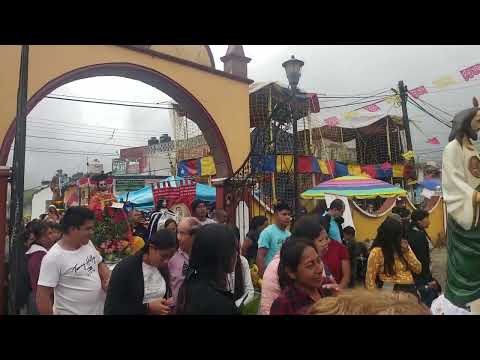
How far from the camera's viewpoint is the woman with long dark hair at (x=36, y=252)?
393 centimetres

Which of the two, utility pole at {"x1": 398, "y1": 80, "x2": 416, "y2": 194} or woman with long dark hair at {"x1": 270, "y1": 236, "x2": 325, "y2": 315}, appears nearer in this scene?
woman with long dark hair at {"x1": 270, "y1": 236, "x2": 325, "y2": 315}

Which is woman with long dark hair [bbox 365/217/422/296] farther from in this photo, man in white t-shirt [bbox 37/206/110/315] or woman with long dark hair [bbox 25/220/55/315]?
woman with long dark hair [bbox 25/220/55/315]

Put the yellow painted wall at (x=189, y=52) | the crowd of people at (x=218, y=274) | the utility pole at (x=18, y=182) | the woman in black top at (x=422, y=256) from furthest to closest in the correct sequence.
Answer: the yellow painted wall at (x=189, y=52) → the woman in black top at (x=422, y=256) → the utility pole at (x=18, y=182) → the crowd of people at (x=218, y=274)

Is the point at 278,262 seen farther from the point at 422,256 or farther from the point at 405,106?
the point at 405,106

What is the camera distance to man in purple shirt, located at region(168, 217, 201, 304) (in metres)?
3.27

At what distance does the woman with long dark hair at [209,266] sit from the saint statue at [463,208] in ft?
6.14

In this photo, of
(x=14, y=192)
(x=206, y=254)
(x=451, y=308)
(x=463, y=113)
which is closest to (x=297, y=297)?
(x=206, y=254)

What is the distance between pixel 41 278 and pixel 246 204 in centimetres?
572

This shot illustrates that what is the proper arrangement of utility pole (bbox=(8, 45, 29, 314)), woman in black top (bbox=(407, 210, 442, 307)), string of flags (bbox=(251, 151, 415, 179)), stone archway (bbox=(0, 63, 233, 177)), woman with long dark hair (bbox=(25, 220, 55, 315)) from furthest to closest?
string of flags (bbox=(251, 151, 415, 179)), stone archway (bbox=(0, 63, 233, 177)), woman with long dark hair (bbox=(25, 220, 55, 315)), woman in black top (bbox=(407, 210, 442, 307)), utility pole (bbox=(8, 45, 29, 314))

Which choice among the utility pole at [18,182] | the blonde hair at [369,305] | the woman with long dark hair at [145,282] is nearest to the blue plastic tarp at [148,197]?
the utility pole at [18,182]

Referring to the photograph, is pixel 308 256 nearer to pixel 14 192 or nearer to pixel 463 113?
pixel 463 113

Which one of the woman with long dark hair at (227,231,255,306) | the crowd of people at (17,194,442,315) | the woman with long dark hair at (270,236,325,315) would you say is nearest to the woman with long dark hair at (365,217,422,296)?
the crowd of people at (17,194,442,315)

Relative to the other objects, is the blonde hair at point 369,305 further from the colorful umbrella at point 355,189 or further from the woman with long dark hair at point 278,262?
the colorful umbrella at point 355,189

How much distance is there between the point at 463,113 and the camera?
3.24m
